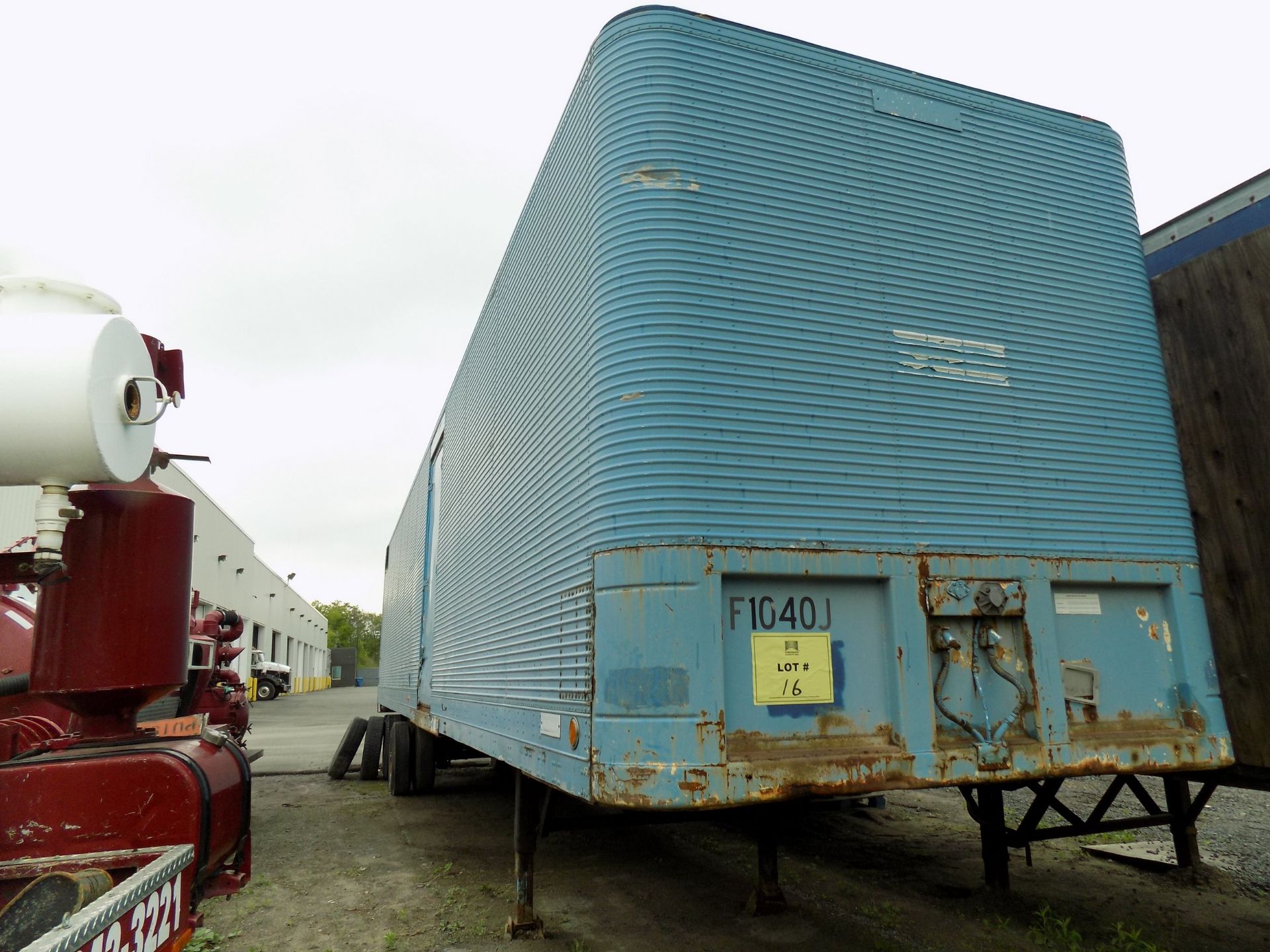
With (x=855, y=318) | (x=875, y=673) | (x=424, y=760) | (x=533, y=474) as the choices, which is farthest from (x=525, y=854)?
(x=424, y=760)

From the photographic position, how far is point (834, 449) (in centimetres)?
311

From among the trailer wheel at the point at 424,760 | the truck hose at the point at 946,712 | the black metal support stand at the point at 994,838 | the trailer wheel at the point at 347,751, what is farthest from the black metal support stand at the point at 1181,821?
the trailer wheel at the point at 347,751

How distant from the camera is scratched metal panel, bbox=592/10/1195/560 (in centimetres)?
295

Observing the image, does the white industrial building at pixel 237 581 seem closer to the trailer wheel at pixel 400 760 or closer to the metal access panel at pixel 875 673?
the trailer wheel at pixel 400 760

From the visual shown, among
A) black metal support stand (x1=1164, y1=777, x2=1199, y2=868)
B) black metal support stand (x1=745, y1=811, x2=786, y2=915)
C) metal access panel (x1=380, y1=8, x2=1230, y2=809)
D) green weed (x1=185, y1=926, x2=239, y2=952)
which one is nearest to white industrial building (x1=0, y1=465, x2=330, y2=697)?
green weed (x1=185, y1=926, x2=239, y2=952)

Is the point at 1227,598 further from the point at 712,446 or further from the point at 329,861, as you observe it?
the point at 329,861

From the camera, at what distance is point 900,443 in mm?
3215

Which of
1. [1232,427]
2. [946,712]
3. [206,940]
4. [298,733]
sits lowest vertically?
[206,940]

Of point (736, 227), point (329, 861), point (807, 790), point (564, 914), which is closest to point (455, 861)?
point (329, 861)

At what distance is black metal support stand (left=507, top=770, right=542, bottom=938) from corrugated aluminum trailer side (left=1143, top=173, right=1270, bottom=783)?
3250mm

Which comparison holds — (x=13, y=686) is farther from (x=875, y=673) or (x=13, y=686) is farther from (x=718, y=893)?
(x=718, y=893)

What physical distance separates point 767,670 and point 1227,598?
7.59ft

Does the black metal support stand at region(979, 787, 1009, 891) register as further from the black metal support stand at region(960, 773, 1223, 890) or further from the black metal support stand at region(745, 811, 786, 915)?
the black metal support stand at region(745, 811, 786, 915)

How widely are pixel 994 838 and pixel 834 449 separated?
308 centimetres
